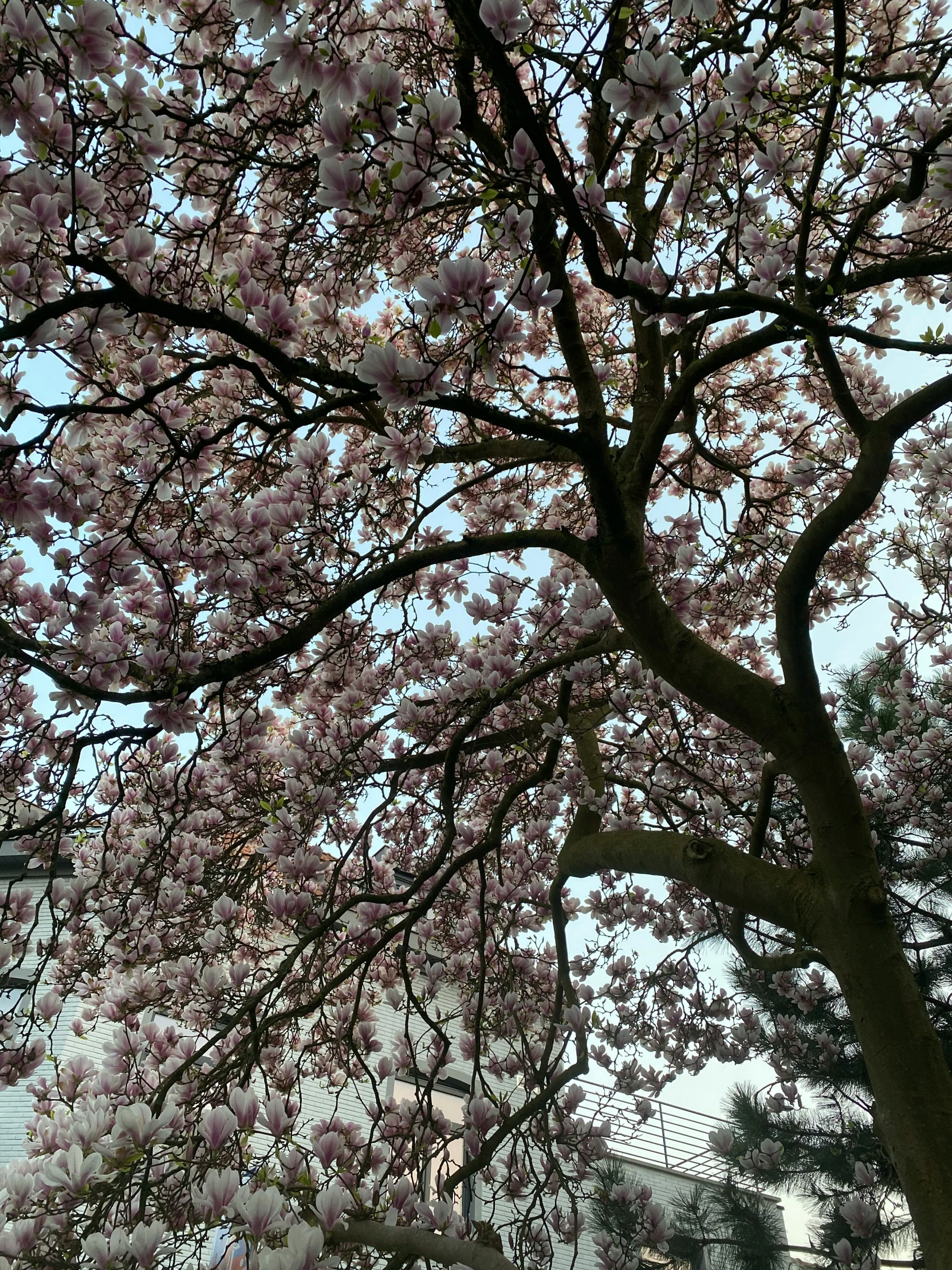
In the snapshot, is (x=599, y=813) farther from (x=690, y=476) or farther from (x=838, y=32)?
(x=838, y=32)

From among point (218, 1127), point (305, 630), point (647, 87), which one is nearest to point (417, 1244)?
point (218, 1127)

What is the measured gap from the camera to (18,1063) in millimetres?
3104

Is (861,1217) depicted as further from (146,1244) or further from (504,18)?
(504,18)

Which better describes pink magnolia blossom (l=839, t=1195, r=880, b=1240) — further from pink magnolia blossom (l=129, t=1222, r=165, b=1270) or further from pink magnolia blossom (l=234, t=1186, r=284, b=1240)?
pink magnolia blossom (l=129, t=1222, r=165, b=1270)

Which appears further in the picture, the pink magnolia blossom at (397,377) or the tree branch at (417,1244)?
the tree branch at (417,1244)

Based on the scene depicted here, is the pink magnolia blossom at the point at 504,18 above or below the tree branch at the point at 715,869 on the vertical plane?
above

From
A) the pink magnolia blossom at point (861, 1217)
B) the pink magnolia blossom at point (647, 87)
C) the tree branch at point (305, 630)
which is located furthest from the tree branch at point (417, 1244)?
the pink magnolia blossom at point (647, 87)

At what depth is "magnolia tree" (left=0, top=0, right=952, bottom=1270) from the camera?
82.0 inches

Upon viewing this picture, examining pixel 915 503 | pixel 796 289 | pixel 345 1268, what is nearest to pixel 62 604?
pixel 345 1268

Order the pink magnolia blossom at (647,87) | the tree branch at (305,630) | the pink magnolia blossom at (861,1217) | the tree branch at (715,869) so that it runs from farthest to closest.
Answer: the pink magnolia blossom at (861,1217) < the tree branch at (715,869) < the tree branch at (305,630) < the pink magnolia blossom at (647,87)

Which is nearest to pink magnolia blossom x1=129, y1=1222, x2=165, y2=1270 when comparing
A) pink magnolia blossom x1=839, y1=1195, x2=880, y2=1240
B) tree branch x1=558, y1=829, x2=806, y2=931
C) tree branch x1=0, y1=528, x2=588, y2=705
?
tree branch x1=0, y1=528, x2=588, y2=705

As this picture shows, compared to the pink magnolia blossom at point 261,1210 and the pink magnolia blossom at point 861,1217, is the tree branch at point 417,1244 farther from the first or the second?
the pink magnolia blossom at point 861,1217

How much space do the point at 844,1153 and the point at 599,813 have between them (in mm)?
2450

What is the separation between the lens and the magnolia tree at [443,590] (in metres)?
2.08
